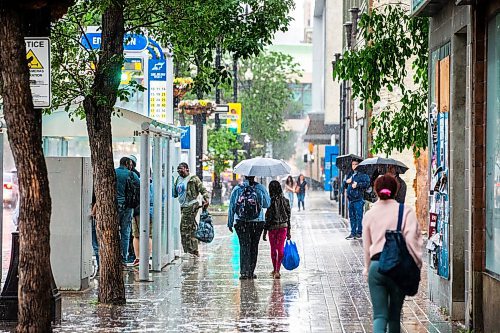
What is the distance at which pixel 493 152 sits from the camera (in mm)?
10992

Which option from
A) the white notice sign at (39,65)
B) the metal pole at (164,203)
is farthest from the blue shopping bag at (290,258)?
the white notice sign at (39,65)

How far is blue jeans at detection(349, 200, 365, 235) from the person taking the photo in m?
25.3

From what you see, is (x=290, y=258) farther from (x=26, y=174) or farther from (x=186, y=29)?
(x=26, y=174)

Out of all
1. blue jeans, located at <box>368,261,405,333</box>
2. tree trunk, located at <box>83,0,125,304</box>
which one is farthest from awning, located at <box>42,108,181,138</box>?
blue jeans, located at <box>368,261,405,333</box>

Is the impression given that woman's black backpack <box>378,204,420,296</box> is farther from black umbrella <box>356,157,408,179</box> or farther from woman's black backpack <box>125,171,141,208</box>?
black umbrella <box>356,157,408,179</box>

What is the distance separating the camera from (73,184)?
15.1m

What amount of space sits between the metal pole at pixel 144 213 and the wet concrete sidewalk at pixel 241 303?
27 cm

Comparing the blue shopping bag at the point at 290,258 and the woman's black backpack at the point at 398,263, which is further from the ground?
the woman's black backpack at the point at 398,263

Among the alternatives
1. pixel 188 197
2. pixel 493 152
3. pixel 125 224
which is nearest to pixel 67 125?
pixel 125 224

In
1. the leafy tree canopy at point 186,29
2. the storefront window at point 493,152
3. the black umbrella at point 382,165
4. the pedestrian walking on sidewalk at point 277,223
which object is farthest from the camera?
the black umbrella at point 382,165

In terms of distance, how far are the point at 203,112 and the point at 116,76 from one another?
19.2 metres

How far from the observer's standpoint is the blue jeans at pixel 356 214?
25266mm

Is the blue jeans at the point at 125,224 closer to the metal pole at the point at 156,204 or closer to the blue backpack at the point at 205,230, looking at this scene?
the metal pole at the point at 156,204

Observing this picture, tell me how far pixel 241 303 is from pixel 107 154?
8.40ft
